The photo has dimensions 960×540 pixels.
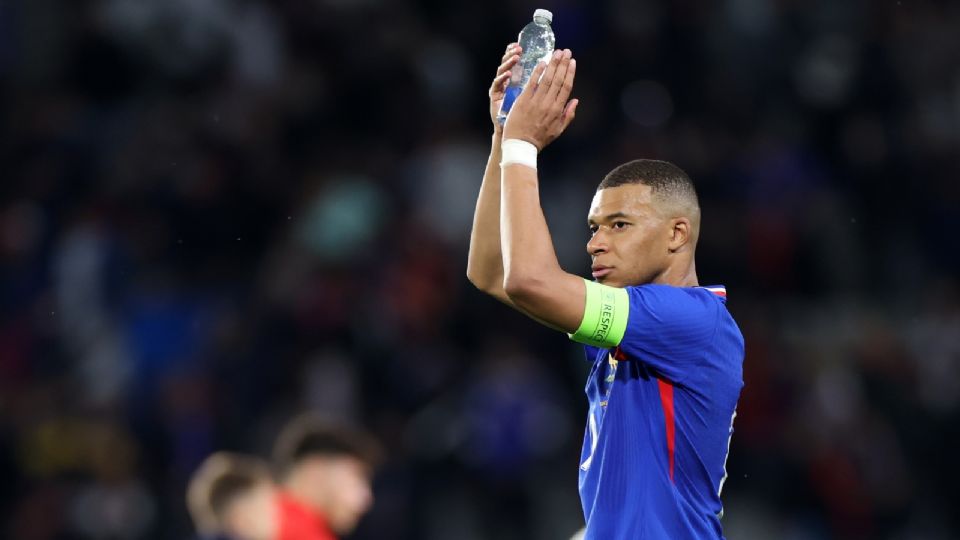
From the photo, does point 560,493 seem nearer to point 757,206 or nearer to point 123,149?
point 757,206

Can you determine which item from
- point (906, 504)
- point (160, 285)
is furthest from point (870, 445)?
point (160, 285)

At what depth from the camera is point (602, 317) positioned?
3.94 meters

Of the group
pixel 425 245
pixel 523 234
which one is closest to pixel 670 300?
pixel 523 234

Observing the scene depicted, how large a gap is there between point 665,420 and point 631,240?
20.3 inches

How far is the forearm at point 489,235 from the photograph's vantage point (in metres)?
4.58

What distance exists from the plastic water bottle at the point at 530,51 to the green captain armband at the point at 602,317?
68 cm

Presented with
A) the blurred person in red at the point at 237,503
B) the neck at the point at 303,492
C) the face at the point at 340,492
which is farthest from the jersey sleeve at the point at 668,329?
the blurred person in red at the point at 237,503

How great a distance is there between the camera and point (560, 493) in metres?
9.89

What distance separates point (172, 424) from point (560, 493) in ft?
9.41

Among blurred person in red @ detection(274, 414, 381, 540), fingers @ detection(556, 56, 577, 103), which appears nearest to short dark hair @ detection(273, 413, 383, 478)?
blurred person in red @ detection(274, 414, 381, 540)

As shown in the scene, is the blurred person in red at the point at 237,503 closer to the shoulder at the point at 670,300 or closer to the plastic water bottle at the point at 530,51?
the plastic water bottle at the point at 530,51

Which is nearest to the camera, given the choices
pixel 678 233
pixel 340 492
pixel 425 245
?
pixel 678 233

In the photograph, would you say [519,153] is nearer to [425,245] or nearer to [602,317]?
[602,317]

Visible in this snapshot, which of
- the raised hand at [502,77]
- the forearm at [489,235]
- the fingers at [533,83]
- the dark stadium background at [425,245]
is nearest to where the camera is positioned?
the fingers at [533,83]
